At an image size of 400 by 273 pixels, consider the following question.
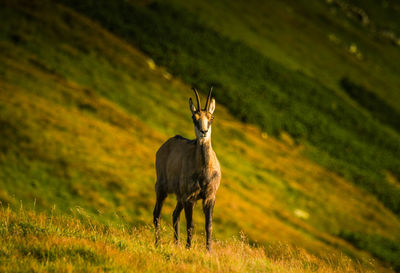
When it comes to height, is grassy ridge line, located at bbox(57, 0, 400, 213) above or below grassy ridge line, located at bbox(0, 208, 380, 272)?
below

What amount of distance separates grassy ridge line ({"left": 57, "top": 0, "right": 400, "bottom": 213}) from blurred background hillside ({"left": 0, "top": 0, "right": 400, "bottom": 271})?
1.09 feet

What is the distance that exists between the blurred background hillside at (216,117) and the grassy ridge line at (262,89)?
33cm

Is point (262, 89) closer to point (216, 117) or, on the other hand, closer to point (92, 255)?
point (216, 117)

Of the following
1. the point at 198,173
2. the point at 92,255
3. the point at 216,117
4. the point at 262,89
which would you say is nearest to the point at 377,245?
the point at 216,117

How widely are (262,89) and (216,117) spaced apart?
67.8 ft

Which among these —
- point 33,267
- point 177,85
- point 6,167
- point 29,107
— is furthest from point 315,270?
point 177,85

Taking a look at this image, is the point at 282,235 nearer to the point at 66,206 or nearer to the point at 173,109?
the point at 66,206

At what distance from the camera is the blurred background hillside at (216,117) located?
36.0m

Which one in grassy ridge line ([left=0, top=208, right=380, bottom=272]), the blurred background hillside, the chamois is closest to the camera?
grassy ridge line ([left=0, top=208, right=380, bottom=272])

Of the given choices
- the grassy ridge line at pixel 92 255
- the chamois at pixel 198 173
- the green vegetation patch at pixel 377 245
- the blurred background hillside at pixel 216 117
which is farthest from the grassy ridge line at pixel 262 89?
the grassy ridge line at pixel 92 255

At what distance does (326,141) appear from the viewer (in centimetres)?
7262

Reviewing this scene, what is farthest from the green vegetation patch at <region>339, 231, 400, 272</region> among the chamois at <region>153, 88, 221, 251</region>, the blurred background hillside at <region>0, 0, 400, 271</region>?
the chamois at <region>153, 88, 221, 251</region>

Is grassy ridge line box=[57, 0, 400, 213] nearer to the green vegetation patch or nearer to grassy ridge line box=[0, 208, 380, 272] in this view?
the green vegetation patch

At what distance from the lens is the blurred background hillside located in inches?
1417
